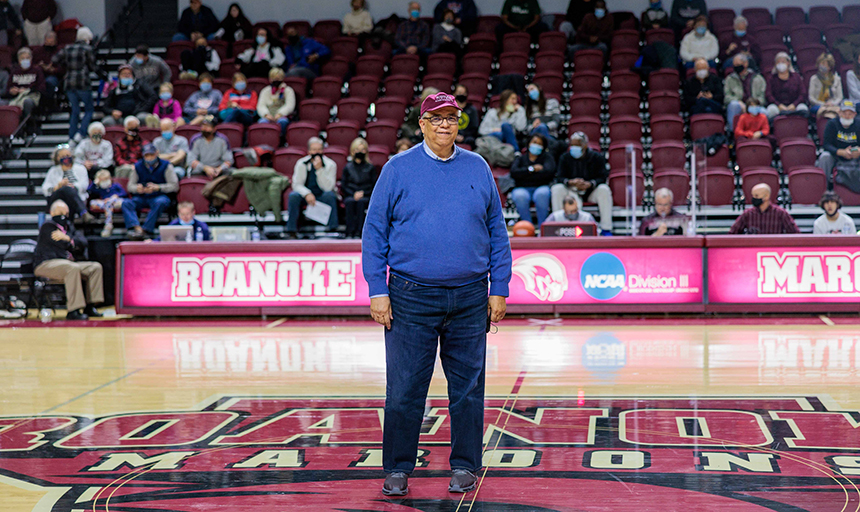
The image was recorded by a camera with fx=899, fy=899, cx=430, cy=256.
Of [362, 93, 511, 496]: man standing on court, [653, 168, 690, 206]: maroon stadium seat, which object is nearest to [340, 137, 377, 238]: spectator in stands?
[653, 168, 690, 206]: maroon stadium seat

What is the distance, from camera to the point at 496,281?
398cm

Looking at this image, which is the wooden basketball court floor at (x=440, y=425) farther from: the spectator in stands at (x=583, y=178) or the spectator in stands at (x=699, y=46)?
the spectator in stands at (x=699, y=46)

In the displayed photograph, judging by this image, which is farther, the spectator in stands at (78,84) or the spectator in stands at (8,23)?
the spectator in stands at (8,23)

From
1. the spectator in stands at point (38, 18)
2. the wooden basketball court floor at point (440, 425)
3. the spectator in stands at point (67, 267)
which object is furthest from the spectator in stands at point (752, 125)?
the spectator in stands at point (38, 18)

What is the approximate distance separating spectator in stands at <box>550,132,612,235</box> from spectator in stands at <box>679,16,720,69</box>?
4478 mm

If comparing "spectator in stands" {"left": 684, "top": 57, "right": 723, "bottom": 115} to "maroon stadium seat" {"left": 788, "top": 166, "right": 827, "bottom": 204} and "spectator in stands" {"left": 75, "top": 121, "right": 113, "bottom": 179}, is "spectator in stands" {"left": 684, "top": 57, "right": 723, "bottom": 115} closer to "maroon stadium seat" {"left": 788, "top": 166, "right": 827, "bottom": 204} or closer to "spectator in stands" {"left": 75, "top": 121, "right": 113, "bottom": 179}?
"maroon stadium seat" {"left": 788, "top": 166, "right": 827, "bottom": 204}

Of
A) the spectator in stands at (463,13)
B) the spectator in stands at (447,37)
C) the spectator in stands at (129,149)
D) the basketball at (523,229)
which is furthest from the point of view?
the spectator in stands at (463,13)

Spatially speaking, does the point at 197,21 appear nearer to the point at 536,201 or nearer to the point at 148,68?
the point at 148,68

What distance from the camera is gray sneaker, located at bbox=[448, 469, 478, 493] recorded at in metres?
3.85

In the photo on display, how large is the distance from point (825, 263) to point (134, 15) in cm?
1572

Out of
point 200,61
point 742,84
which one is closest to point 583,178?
point 742,84

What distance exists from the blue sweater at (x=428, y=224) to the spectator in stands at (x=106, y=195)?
9.92 metres

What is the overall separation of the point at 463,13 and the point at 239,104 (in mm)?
4865

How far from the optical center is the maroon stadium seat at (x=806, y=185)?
12.8 m
